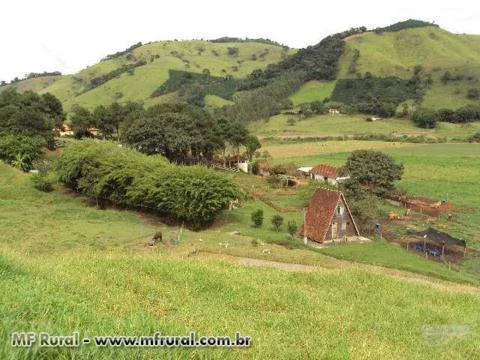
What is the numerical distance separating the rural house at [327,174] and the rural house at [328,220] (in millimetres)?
21298

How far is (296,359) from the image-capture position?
313 inches

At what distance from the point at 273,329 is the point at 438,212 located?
43.6m

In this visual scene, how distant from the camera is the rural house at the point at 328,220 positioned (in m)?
37.6

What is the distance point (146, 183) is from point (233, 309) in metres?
31.6

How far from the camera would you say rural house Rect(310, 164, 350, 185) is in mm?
62094

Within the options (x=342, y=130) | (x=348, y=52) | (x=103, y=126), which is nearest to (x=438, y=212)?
(x=103, y=126)

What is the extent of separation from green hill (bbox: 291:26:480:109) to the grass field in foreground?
132865 millimetres

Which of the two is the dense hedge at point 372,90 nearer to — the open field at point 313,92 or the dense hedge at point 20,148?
the open field at point 313,92

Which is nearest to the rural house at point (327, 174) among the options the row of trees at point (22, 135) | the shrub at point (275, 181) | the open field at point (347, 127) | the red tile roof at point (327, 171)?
the red tile roof at point (327, 171)

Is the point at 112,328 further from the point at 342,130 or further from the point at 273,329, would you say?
the point at 342,130

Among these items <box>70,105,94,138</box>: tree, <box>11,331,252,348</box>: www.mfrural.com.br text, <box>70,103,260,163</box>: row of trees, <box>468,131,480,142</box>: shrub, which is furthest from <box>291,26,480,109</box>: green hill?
<box>11,331,252,348</box>: www.mfrural.com.br text

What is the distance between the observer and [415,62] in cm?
17312

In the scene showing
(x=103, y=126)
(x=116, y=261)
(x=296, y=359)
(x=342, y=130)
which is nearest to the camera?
(x=296, y=359)

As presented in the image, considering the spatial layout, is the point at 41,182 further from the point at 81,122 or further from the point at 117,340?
the point at 117,340
